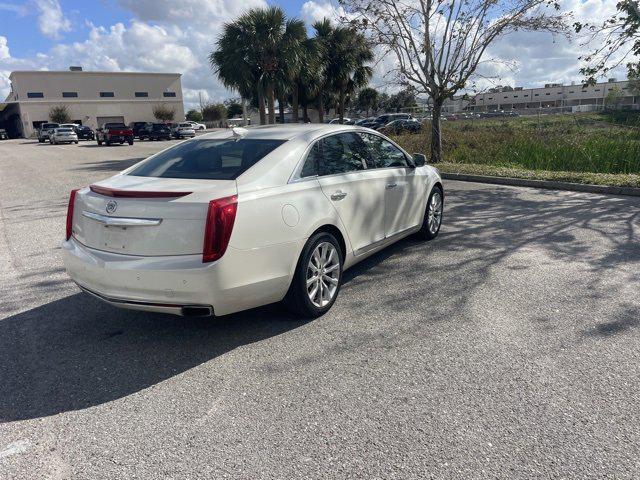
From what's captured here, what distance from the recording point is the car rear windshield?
4.06 m

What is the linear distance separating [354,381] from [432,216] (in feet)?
12.5

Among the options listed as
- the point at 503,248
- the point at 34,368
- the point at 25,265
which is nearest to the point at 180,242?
the point at 34,368

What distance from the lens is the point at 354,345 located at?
382cm

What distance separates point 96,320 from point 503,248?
4777 mm

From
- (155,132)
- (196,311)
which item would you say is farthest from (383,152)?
(155,132)

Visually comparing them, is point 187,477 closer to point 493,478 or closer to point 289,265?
point 493,478

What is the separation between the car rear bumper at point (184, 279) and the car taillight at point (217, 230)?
0.17ft

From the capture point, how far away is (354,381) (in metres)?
3.31

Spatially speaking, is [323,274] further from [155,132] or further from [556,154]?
[155,132]

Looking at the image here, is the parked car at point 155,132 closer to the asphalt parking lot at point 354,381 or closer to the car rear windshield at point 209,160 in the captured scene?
the asphalt parking lot at point 354,381

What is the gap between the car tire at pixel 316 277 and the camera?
160 inches

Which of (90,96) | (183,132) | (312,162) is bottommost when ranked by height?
(312,162)

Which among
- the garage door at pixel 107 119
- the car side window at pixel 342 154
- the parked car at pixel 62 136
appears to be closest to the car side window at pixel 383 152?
the car side window at pixel 342 154

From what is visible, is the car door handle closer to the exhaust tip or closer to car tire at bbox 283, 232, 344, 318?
car tire at bbox 283, 232, 344, 318
